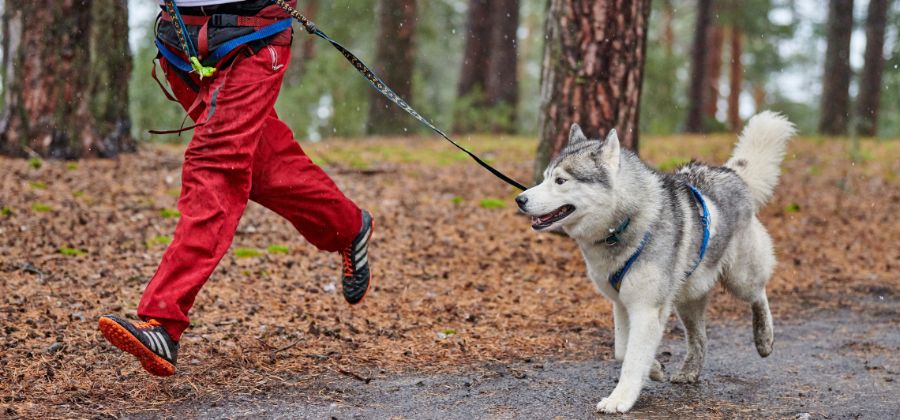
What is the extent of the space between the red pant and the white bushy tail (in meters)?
2.76

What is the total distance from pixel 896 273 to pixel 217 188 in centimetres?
714

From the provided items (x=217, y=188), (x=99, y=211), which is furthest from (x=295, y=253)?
(x=217, y=188)

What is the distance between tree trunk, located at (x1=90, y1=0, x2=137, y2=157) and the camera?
977 cm

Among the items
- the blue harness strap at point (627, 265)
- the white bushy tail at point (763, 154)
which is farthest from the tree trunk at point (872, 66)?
the blue harness strap at point (627, 265)

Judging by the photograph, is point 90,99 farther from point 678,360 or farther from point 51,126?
point 678,360

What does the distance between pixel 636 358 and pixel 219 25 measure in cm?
266

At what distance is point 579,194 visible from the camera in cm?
428

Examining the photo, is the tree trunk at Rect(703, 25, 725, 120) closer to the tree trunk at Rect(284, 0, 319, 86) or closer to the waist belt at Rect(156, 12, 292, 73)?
the tree trunk at Rect(284, 0, 319, 86)

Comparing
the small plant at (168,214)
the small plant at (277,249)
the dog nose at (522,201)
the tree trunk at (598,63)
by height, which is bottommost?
the small plant at (277,249)

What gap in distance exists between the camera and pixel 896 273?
8.46 metres

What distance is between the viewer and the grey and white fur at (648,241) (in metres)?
4.26

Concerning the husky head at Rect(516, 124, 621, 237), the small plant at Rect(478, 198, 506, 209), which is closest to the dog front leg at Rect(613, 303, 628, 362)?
the husky head at Rect(516, 124, 621, 237)

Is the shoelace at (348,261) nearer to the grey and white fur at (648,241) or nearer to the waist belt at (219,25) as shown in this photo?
the grey and white fur at (648,241)

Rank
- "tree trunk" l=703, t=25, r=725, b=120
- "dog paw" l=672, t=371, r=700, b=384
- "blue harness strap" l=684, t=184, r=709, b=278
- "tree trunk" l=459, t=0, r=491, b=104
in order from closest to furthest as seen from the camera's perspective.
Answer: "blue harness strap" l=684, t=184, r=709, b=278 < "dog paw" l=672, t=371, r=700, b=384 < "tree trunk" l=459, t=0, r=491, b=104 < "tree trunk" l=703, t=25, r=725, b=120
